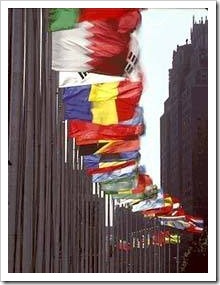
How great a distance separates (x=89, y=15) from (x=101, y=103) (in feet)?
3.93

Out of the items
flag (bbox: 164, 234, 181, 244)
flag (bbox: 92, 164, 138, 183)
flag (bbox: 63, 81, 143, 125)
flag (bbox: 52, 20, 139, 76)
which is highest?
flag (bbox: 52, 20, 139, 76)

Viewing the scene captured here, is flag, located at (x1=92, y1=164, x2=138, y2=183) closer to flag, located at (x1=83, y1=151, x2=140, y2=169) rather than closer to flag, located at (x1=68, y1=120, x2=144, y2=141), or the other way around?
flag, located at (x1=83, y1=151, x2=140, y2=169)

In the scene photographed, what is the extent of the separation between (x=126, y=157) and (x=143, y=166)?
31 centimetres

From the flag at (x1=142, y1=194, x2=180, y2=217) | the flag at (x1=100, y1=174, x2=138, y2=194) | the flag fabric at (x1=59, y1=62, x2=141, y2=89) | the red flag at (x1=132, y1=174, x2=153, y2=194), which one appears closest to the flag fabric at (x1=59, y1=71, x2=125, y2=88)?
the flag fabric at (x1=59, y1=62, x2=141, y2=89)

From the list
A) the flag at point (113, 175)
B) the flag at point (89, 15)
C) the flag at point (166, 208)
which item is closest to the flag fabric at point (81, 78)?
the flag at point (89, 15)

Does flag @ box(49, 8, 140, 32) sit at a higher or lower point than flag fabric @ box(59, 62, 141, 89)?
higher

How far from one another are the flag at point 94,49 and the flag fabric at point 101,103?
0.31m

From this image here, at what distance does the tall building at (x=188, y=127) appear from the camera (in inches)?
203

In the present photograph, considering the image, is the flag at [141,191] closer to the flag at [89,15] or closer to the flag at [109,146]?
the flag at [109,146]

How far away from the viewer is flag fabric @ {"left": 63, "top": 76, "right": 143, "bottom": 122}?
19.2 ft

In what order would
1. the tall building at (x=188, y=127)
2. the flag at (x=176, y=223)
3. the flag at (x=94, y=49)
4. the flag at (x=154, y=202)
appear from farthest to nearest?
the flag at (x=154, y=202)
the flag at (x=176, y=223)
the flag at (x=94, y=49)
the tall building at (x=188, y=127)

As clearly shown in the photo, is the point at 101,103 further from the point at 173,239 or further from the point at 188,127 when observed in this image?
the point at 173,239

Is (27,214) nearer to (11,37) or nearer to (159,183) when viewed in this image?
(11,37)
